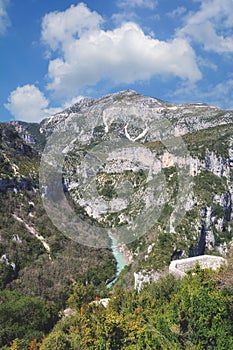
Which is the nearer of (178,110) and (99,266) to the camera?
(99,266)

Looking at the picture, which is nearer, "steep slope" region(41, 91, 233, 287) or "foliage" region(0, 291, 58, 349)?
"foliage" region(0, 291, 58, 349)

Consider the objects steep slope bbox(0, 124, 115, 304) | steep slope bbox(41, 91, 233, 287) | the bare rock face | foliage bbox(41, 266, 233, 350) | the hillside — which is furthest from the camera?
the bare rock face

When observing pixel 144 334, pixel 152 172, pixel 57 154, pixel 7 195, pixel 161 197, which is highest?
pixel 57 154

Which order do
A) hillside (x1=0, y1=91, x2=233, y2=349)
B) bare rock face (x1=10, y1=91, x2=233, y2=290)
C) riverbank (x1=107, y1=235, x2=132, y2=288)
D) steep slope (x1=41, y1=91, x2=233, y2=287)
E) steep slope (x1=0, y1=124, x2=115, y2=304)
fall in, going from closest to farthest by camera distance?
1. steep slope (x1=0, y1=124, x2=115, y2=304)
2. hillside (x1=0, y1=91, x2=233, y2=349)
3. steep slope (x1=41, y1=91, x2=233, y2=287)
4. bare rock face (x1=10, y1=91, x2=233, y2=290)
5. riverbank (x1=107, y1=235, x2=132, y2=288)

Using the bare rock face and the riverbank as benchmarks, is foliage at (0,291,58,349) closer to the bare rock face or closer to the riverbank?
the bare rock face

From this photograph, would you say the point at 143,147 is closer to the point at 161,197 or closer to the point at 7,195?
the point at 161,197

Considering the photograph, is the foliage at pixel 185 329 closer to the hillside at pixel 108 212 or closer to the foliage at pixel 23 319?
the foliage at pixel 23 319

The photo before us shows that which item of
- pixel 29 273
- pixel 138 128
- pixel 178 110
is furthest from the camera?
pixel 178 110

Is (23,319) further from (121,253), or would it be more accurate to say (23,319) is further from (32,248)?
(121,253)

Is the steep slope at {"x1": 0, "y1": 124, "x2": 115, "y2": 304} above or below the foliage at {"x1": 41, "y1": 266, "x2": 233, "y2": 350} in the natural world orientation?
above

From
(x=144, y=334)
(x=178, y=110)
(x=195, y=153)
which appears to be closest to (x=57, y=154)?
(x=195, y=153)

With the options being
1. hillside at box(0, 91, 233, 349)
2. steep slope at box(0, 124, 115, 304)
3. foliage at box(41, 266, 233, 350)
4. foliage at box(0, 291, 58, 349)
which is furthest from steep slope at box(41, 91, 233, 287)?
foliage at box(41, 266, 233, 350)
